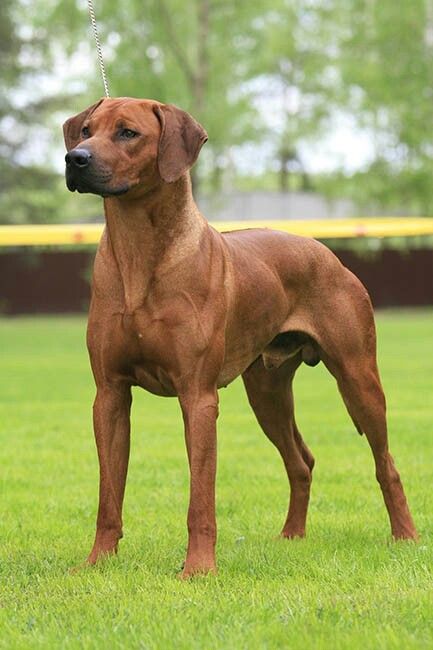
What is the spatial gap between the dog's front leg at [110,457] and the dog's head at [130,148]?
941 mm

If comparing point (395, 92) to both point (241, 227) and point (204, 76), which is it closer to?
point (204, 76)

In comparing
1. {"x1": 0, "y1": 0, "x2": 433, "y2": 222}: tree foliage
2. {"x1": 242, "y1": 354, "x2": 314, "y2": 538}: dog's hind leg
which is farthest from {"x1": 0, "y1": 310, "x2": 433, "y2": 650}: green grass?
{"x1": 0, "y1": 0, "x2": 433, "y2": 222}: tree foliage

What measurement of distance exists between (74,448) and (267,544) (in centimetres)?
393

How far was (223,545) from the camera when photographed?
20.2ft

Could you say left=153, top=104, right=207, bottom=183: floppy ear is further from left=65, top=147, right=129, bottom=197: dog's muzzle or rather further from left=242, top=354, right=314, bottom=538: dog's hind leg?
left=242, top=354, right=314, bottom=538: dog's hind leg

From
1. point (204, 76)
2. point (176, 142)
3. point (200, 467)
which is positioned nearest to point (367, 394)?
point (200, 467)

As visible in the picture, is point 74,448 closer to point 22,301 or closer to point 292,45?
point 22,301

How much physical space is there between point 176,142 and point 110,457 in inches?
54.9

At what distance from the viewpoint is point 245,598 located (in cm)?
470

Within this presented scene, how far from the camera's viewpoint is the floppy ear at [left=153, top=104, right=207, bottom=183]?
5.21 m

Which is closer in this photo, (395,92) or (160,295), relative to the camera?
(160,295)

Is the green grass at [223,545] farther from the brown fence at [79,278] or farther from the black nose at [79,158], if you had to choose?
the brown fence at [79,278]

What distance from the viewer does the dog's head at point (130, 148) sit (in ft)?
16.5

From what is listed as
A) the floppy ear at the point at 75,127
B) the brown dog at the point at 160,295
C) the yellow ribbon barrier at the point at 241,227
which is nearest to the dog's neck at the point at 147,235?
the brown dog at the point at 160,295
